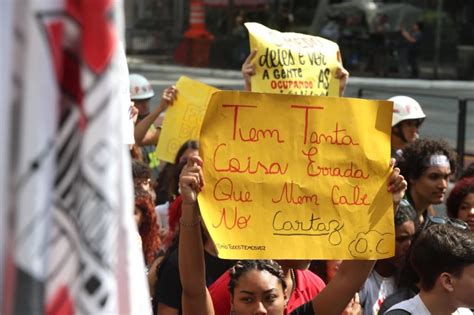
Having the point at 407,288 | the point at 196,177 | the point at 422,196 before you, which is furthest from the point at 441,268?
the point at 422,196

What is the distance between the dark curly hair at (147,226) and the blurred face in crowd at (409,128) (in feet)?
8.59

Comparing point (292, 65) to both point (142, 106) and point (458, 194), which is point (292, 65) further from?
point (142, 106)

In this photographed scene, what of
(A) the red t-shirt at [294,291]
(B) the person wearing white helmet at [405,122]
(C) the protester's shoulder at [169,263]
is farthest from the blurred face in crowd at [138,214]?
(B) the person wearing white helmet at [405,122]

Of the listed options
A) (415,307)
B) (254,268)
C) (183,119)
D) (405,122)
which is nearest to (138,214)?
(254,268)

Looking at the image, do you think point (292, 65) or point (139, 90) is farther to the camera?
point (139, 90)

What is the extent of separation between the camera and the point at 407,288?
15.9 feet

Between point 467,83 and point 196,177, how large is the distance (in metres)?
24.2

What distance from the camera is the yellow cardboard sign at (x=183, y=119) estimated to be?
779 centimetres

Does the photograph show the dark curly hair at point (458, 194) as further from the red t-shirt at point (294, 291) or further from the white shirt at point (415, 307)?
the white shirt at point (415, 307)

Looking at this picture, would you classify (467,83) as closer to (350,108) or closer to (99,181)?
(350,108)

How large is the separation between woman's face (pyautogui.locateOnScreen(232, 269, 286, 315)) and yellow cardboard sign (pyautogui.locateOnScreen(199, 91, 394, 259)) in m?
0.15

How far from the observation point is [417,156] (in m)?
6.46

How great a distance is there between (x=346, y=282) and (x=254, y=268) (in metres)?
0.33

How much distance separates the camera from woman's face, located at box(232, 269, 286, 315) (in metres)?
4.08
